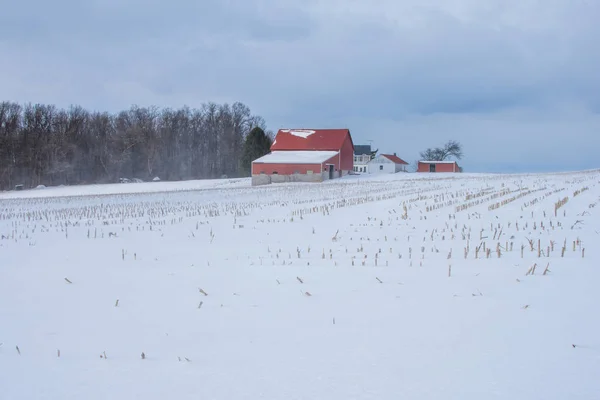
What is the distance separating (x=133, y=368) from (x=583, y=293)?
15.8ft

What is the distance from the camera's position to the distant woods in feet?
226

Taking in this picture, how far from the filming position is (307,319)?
203 inches

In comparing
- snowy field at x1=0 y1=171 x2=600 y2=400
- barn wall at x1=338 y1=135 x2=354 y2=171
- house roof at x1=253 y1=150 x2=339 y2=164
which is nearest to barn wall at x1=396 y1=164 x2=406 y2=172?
barn wall at x1=338 y1=135 x2=354 y2=171

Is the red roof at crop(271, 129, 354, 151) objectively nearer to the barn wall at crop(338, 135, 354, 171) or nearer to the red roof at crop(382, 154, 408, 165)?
the barn wall at crop(338, 135, 354, 171)

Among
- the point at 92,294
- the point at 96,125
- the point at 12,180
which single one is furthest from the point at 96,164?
the point at 92,294

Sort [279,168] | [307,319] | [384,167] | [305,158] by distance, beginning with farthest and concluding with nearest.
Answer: [384,167] → [305,158] → [279,168] → [307,319]

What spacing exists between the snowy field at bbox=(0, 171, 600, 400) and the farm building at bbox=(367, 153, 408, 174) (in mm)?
80168

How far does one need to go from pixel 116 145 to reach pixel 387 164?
45155 millimetres

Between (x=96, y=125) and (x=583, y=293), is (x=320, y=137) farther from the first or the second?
(x=583, y=293)

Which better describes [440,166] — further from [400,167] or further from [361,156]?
[361,156]

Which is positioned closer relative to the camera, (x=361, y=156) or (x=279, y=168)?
(x=279, y=168)

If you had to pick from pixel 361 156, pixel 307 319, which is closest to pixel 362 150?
pixel 361 156

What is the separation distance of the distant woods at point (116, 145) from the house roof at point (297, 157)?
14.9 m

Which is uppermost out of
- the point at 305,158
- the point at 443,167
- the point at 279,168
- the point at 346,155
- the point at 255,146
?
the point at 255,146
